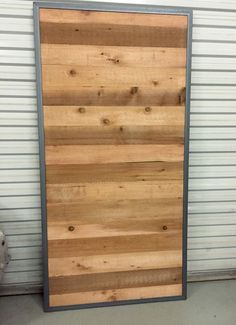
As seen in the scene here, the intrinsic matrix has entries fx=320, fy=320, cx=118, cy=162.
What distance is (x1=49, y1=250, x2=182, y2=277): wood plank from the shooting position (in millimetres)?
2031

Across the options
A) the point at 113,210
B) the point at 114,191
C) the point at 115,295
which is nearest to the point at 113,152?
the point at 114,191

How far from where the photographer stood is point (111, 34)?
6.30 feet

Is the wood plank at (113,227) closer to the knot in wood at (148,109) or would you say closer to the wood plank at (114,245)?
the wood plank at (114,245)

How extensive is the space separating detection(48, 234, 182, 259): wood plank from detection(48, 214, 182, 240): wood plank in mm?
26

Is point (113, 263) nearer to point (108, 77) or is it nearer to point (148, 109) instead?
point (148, 109)

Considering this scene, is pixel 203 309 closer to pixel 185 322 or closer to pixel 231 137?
pixel 185 322

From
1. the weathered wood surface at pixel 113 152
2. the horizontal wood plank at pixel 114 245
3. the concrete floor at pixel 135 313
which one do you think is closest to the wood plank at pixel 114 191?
the weathered wood surface at pixel 113 152

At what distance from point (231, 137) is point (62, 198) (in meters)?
1.25

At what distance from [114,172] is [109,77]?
588 millimetres

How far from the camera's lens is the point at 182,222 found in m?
2.14

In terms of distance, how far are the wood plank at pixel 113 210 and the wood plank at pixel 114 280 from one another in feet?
1.22

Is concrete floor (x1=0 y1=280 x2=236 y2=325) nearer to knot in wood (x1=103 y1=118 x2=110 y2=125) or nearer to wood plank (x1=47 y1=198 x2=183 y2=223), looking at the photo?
wood plank (x1=47 y1=198 x2=183 y2=223)

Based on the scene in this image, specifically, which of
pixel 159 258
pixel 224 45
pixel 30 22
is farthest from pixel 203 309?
pixel 30 22

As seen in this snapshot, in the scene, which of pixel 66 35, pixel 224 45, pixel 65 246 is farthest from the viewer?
pixel 224 45
